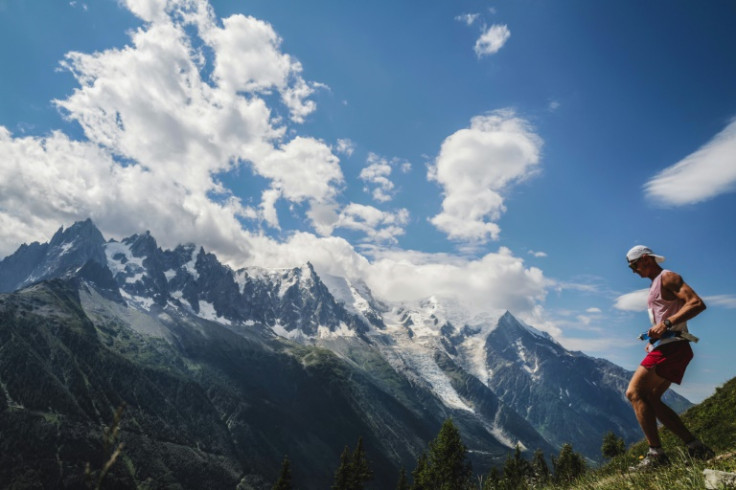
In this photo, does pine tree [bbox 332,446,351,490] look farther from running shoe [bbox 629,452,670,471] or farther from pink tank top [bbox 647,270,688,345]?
pink tank top [bbox 647,270,688,345]

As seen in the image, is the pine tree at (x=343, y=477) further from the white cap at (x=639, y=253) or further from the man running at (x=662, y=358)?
the white cap at (x=639, y=253)

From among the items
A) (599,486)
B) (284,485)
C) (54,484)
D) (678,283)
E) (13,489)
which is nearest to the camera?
(599,486)

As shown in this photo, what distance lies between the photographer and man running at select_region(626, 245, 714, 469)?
26.0 ft

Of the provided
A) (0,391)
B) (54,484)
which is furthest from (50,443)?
(0,391)

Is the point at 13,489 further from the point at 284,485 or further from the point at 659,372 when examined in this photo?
the point at 659,372

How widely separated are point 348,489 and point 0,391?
8528 inches

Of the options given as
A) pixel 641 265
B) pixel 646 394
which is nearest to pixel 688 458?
pixel 646 394

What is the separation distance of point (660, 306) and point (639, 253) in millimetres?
1117

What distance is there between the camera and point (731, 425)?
15367 mm

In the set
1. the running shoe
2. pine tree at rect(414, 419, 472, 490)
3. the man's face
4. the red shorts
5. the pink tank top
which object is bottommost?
pine tree at rect(414, 419, 472, 490)

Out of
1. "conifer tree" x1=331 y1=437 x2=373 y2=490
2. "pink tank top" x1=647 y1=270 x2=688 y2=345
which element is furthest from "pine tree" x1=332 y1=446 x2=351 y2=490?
"pink tank top" x1=647 y1=270 x2=688 y2=345

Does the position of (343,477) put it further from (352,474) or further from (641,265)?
(641,265)

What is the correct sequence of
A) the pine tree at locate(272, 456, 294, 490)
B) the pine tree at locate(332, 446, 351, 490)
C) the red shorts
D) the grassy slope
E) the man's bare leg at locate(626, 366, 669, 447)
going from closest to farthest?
the grassy slope → the red shorts → the man's bare leg at locate(626, 366, 669, 447) → the pine tree at locate(332, 446, 351, 490) → the pine tree at locate(272, 456, 294, 490)

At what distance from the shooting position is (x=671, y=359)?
8.31 m
